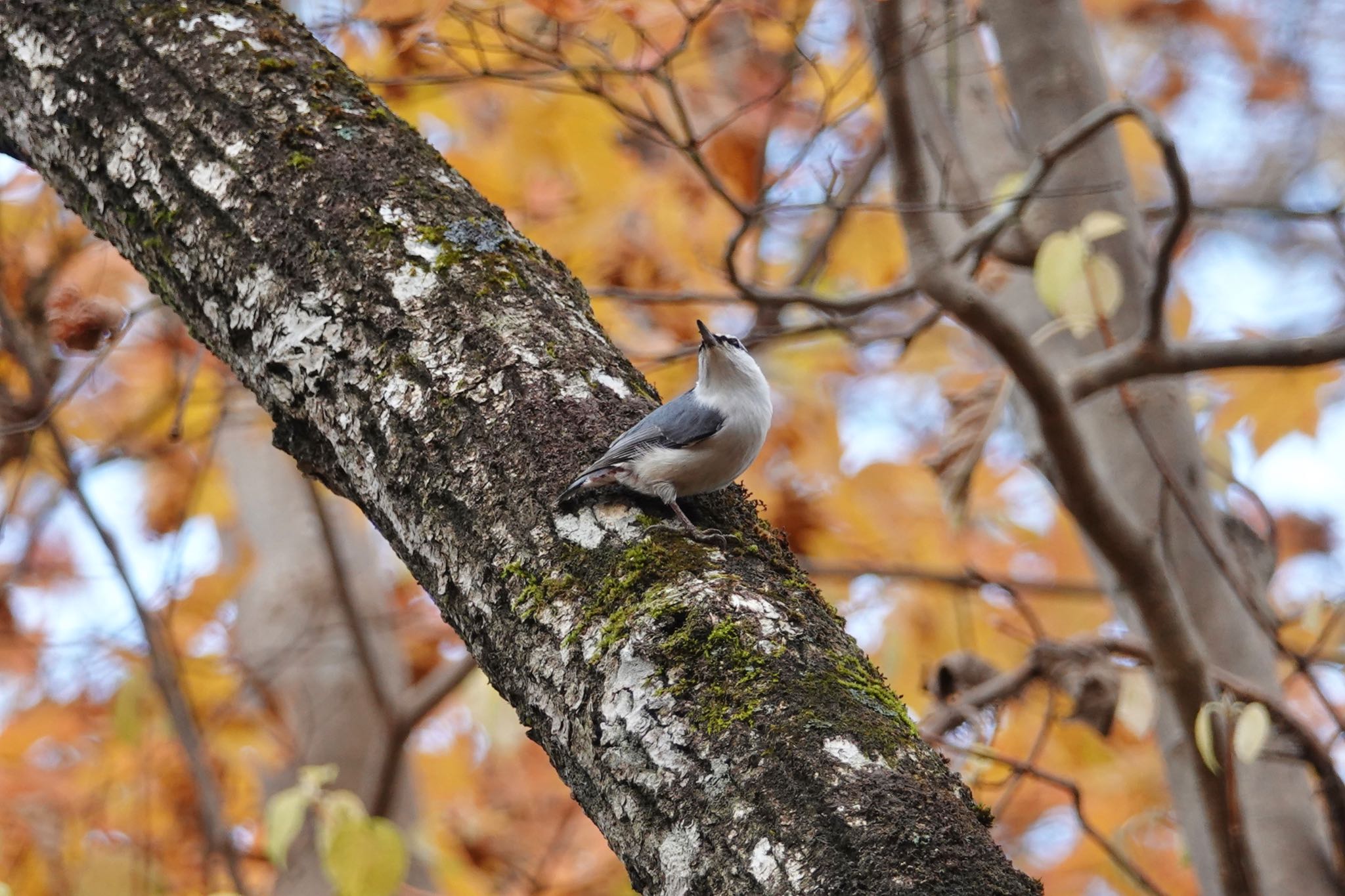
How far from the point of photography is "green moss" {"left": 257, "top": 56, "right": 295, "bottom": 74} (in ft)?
6.13

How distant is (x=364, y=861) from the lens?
9.08 feet

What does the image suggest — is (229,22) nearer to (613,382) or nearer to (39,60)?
(39,60)

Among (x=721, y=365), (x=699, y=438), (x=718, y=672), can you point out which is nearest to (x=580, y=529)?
(x=718, y=672)

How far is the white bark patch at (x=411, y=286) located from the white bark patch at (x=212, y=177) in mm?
331

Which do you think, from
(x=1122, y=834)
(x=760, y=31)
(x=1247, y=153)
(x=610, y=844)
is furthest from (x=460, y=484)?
(x=1247, y=153)

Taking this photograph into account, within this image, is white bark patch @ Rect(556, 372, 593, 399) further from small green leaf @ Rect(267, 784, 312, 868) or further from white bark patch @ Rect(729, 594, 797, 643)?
small green leaf @ Rect(267, 784, 312, 868)

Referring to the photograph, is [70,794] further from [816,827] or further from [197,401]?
[816,827]

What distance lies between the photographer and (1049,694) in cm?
311

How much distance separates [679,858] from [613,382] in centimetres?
79

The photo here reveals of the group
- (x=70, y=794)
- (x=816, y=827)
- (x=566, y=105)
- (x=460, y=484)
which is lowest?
(x=816, y=827)

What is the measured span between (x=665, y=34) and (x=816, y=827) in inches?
97.7

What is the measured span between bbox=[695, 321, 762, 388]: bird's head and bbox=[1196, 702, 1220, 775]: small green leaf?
1236 millimetres

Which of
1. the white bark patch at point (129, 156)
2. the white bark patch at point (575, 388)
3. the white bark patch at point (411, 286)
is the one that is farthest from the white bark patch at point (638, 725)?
the white bark patch at point (129, 156)

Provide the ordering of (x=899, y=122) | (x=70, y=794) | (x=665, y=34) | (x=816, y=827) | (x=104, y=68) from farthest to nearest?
1. (x=70, y=794)
2. (x=665, y=34)
3. (x=899, y=122)
4. (x=104, y=68)
5. (x=816, y=827)
